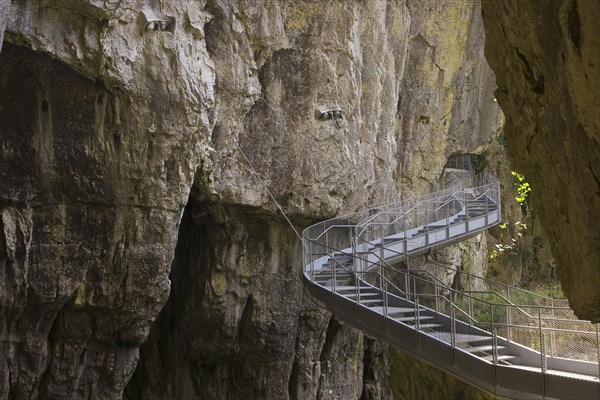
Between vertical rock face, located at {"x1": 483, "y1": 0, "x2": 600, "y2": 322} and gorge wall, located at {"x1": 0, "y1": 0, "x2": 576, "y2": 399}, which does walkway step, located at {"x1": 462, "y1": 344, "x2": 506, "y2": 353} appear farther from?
gorge wall, located at {"x1": 0, "y1": 0, "x2": 576, "y2": 399}

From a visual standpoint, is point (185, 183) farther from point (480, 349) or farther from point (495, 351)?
point (495, 351)

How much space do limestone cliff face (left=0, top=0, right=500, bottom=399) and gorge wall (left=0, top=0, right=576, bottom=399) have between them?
0.09 ft

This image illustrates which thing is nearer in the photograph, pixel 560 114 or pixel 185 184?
pixel 560 114

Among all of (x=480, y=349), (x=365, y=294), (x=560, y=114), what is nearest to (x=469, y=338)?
(x=480, y=349)

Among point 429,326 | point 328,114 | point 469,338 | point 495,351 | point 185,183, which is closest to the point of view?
point 495,351

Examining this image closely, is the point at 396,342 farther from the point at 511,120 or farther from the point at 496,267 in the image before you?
the point at 496,267

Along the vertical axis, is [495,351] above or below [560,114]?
Result: below

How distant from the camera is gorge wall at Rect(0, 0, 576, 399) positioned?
46.1 feet

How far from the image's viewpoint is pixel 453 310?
37.8 ft

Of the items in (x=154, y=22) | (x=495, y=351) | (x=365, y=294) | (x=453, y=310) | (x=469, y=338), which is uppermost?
(x=154, y=22)

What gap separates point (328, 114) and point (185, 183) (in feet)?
11.7

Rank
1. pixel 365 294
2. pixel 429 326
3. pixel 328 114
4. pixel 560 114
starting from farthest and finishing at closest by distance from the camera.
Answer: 1. pixel 328 114
2. pixel 365 294
3. pixel 429 326
4. pixel 560 114

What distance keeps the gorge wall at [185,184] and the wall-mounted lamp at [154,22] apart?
60mm

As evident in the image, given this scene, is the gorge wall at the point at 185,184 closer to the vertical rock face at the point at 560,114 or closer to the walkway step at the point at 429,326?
the walkway step at the point at 429,326
